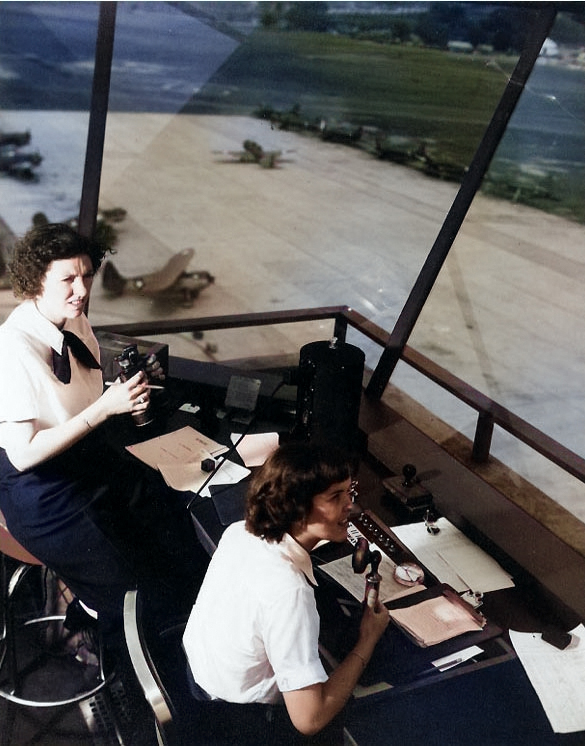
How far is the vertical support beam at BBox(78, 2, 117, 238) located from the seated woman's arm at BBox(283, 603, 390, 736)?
5.61 feet

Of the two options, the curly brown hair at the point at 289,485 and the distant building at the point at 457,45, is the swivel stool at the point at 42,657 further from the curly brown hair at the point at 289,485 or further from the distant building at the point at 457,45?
the distant building at the point at 457,45

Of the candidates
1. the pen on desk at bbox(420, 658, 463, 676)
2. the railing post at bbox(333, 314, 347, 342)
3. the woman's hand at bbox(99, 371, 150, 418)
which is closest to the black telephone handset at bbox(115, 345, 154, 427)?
the woman's hand at bbox(99, 371, 150, 418)

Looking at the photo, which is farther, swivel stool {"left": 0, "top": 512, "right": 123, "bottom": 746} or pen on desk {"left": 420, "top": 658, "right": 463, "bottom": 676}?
swivel stool {"left": 0, "top": 512, "right": 123, "bottom": 746}

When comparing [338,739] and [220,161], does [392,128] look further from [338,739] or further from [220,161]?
[338,739]

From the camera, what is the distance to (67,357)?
2004mm

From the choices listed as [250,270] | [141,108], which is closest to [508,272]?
[250,270]

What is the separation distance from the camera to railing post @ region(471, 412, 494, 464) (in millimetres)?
2834

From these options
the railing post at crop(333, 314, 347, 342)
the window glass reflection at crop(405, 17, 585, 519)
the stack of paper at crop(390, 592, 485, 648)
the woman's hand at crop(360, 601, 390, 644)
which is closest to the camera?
the woman's hand at crop(360, 601, 390, 644)

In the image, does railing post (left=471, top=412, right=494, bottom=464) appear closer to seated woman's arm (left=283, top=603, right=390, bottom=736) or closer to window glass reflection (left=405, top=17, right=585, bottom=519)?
window glass reflection (left=405, top=17, right=585, bottom=519)

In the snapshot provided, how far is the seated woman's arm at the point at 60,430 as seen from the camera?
1.86m

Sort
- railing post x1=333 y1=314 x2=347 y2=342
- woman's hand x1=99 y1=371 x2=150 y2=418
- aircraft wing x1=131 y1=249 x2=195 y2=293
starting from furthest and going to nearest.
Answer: aircraft wing x1=131 y1=249 x2=195 y2=293 → railing post x1=333 y1=314 x2=347 y2=342 → woman's hand x1=99 y1=371 x2=150 y2=418

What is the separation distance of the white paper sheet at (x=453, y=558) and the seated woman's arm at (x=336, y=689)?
1.25 feet

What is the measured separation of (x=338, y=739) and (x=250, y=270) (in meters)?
13.3

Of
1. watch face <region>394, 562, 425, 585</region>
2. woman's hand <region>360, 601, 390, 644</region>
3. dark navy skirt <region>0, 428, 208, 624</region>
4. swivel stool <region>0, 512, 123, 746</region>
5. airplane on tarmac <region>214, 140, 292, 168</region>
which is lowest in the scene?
airplane on tarmac <region>214, 140, 292, 168</region>
